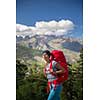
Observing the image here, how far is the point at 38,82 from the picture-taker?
2043mm

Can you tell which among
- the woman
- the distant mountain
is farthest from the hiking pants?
the distant mountain

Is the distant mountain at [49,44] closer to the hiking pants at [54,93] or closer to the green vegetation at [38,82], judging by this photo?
the green vegetation at [38,82]

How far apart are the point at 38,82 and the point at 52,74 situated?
12 cm

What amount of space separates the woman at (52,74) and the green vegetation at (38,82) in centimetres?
4

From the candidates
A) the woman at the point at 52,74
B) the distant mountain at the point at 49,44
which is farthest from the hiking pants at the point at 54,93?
the distant mountain at the point at 49,44

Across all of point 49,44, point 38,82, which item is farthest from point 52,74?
point 49,44

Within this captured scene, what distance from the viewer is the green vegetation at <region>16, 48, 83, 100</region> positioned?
6.64 feet

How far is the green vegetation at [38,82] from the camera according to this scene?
2023 mm

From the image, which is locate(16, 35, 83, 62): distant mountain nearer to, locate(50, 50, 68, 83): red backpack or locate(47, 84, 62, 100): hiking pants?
locate(50, 50, 68, 83): red backpack

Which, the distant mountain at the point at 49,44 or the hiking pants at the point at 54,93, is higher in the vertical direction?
the distant mountain at the point at 49,44

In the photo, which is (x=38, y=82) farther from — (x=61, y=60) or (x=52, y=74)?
(x=61, y=60)

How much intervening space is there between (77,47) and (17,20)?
0.50m
